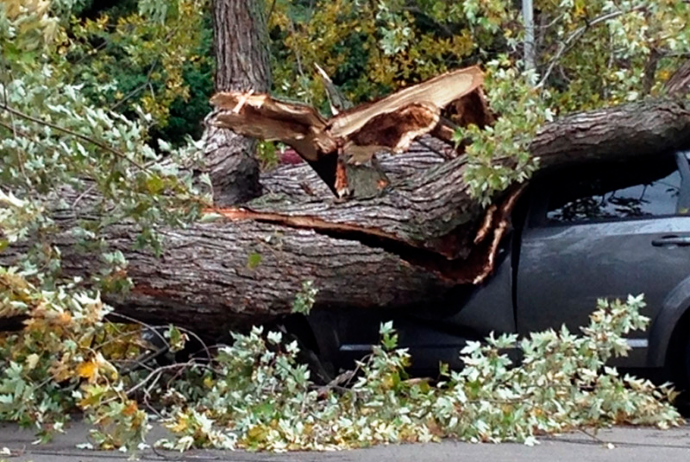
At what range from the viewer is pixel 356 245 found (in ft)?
23.1

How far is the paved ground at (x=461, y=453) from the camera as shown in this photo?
204 inches

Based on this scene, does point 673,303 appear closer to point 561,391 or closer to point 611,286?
point 611,286

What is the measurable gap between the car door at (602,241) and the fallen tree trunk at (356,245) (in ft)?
0.63

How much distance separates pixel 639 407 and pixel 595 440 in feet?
1.65

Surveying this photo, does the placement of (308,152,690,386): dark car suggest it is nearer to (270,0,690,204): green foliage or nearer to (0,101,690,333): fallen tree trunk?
(0,101,690,333): fallen tree trunk

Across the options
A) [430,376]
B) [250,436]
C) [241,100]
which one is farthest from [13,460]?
[430,376]

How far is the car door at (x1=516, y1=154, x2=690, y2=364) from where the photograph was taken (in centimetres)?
658

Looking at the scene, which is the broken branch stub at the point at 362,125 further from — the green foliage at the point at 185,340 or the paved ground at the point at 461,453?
the paved ground at the point at 461,453

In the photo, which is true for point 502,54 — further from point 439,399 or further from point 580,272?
point 439,399

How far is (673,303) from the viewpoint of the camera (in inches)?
256

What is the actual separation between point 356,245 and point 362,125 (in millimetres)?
777

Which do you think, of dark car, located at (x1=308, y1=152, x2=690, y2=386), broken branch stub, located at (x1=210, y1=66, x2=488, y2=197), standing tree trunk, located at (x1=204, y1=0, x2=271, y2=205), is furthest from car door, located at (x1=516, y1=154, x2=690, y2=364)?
standing tree trunk, located at (x1=204, y1=0, x2=271, y2=205)

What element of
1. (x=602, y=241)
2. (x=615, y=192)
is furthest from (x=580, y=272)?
(x=615, y=192)

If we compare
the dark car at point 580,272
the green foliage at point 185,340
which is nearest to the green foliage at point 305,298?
the green foliage at point 185,340
